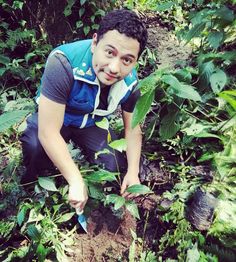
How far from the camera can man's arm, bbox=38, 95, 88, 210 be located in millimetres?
2368

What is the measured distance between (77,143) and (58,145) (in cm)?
88

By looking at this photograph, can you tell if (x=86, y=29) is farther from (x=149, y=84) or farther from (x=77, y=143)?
(x=149, y=84)

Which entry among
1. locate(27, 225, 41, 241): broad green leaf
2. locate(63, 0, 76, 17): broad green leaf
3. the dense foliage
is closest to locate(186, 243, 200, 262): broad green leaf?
the dense foliage

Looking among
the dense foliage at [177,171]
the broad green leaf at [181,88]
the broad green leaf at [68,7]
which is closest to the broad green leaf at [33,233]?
the dense foliage at [177,171]

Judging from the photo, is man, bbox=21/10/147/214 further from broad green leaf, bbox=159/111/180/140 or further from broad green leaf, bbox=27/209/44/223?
broad green leaf, bbox=27/209/44/223

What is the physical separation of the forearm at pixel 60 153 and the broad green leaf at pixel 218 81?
52.3 inches

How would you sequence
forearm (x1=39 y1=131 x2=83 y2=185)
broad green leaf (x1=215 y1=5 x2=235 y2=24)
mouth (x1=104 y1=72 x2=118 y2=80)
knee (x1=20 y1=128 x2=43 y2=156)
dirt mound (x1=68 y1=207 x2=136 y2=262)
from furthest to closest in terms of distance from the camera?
broad green leaf (x1=215 y1=5 x2=235 y2=24) < knee (x1=20 y1=128 x2=43 y2=156) < dirt mound (x1=68 y1=207 x2=136 y2=262) < forearm (x1=39 y1=131 x2=83 y2=185) < mouth (x1=104 y1=72 x2=118 y2=80)

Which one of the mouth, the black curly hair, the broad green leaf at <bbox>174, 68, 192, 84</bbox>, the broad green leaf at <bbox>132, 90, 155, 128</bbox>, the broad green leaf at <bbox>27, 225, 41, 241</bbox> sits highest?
the black curly hair

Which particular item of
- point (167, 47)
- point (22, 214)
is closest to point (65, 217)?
point (22, 214)

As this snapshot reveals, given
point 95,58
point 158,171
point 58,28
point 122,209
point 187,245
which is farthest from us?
point 58,28

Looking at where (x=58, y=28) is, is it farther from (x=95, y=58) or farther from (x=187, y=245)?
(x=187, y=245)

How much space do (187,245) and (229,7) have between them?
7.15 feet

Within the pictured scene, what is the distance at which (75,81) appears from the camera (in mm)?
2439

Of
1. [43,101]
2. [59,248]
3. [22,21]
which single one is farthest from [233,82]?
[22,21]
